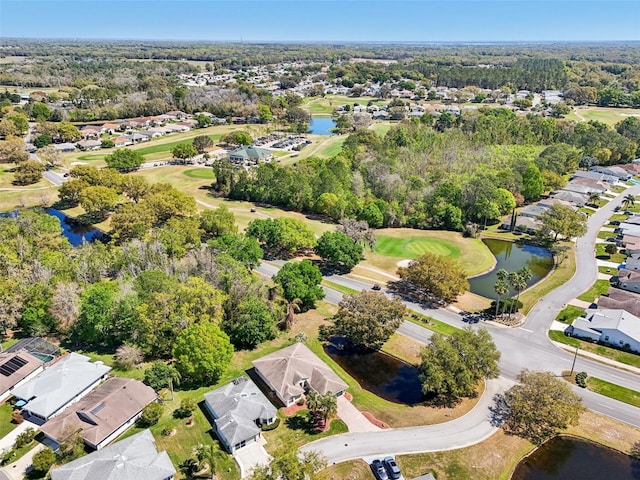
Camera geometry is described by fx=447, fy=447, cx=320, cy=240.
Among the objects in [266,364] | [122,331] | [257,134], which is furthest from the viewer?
[257,134]

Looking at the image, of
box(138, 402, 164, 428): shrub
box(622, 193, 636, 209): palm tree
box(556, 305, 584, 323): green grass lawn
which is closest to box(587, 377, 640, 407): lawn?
box(556, 305, 584, 323): green grass lawn

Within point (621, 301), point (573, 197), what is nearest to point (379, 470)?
point (621, 301)

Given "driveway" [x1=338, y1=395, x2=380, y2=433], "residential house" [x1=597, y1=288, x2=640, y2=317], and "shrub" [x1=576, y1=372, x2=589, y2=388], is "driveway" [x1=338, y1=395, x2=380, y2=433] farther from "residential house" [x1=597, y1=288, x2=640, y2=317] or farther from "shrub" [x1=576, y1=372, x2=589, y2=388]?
"residential house" [x1=597, y1=288, x2=640, y2=317]

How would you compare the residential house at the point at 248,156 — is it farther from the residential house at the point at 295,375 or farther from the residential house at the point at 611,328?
the residential house at the point at 611,328

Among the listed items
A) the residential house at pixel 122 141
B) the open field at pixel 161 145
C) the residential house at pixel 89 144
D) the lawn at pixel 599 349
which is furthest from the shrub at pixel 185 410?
the residential house at pixel 122 141

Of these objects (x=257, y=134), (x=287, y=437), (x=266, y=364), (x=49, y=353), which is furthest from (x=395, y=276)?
(x=257, y=134)

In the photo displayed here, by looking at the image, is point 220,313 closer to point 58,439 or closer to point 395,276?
point 58,439
